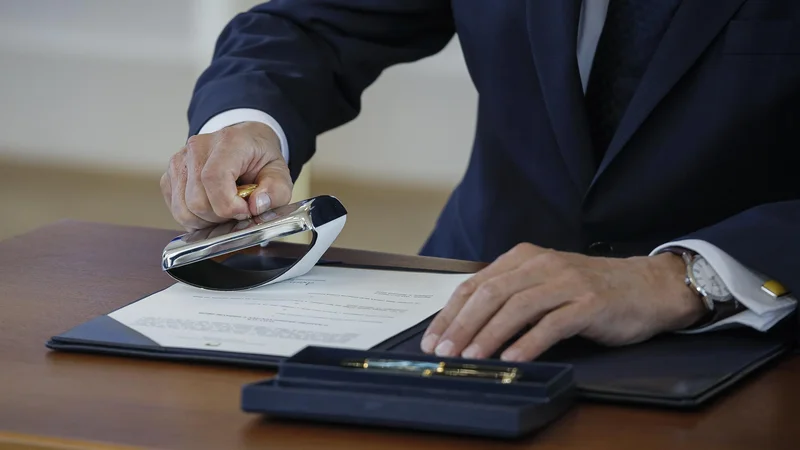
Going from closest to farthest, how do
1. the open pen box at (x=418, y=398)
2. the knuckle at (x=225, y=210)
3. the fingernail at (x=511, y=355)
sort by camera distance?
the open pen box at (x=418, y=398) < the fingernail at (x=511, y=355) < the knuckle at (x=225, y=210)

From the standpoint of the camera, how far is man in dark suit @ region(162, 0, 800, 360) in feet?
3.10

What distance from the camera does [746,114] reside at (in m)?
1.31

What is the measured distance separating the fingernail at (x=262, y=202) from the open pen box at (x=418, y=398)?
39cm

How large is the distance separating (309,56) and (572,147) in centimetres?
41

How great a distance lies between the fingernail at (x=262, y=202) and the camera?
1.15m

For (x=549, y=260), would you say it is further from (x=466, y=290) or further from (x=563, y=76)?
(x=563, y=76)

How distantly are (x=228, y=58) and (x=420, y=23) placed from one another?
1.10 feet

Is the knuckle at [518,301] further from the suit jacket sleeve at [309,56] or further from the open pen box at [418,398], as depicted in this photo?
the suit jacket sleeve at [309,56]

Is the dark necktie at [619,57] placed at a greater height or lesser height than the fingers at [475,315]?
greater

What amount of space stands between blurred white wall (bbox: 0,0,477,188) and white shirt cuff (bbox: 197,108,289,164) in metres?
1.55

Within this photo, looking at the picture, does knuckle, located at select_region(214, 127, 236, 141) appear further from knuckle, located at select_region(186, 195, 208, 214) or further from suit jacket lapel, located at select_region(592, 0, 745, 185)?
suit jacket lapel, located at select_region(592, 0, 745, 185)

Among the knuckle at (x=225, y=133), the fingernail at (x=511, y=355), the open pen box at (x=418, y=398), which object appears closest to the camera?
the open pen box at (x=418, y=398)

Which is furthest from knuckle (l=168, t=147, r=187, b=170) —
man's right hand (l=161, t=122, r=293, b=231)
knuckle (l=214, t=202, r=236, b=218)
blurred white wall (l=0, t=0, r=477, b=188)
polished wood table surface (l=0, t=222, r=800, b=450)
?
blurred white wall (l=0, t=0, r=477, b=188)

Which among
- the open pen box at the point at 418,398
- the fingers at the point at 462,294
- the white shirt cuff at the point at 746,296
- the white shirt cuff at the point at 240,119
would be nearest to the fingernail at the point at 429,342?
the fingers at the point at 462,294
